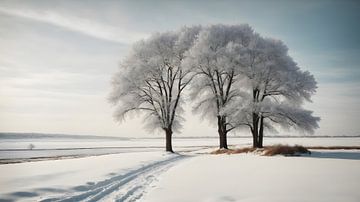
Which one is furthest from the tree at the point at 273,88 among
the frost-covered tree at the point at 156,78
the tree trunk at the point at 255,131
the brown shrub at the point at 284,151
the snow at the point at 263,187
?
the snow at the point at 263,187

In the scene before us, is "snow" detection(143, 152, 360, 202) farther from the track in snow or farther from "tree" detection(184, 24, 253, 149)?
"tree" detection(184, 24, 253, 149)

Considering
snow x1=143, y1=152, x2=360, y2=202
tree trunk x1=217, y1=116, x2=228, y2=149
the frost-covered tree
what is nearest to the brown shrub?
tree trunk x1=217, y1=116, x2=228, y2=149

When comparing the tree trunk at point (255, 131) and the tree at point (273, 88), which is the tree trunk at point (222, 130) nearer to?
the tree at point (273, 88)

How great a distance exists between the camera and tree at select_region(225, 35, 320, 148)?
27438 mm

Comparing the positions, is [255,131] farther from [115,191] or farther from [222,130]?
[115,191]

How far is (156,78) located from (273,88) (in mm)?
12337

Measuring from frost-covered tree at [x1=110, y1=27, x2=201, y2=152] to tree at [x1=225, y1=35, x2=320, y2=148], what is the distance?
6.94 meters

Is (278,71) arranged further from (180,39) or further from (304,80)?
(180,39)

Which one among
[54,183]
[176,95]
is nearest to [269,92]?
[176,95]

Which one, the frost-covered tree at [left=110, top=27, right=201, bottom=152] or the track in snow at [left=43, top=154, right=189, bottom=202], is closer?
the track in snow at [left=43, top=154, right=189, bottom=202]

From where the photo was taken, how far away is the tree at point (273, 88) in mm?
27438

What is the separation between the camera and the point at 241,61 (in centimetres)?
2981

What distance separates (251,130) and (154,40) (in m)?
14.1

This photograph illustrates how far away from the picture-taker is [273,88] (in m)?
29.6
